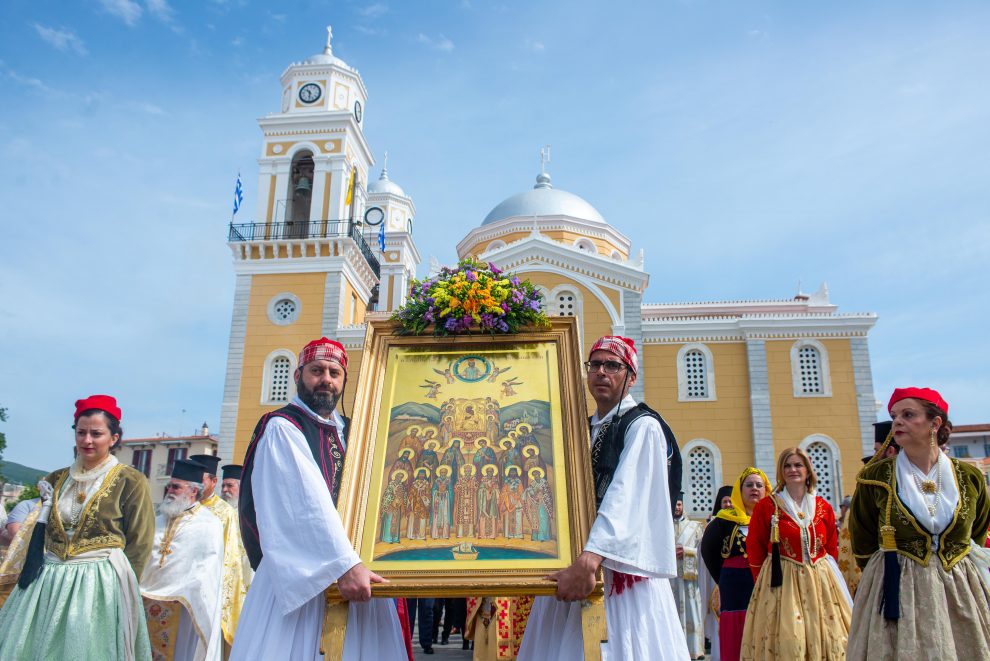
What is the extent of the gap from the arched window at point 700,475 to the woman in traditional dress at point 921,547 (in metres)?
19.5

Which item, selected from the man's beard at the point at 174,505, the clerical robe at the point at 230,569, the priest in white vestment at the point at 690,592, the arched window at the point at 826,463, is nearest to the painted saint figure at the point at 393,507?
the clerical robe at the point at 230,569

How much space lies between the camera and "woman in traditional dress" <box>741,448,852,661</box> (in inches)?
202

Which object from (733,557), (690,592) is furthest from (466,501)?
(690,592)

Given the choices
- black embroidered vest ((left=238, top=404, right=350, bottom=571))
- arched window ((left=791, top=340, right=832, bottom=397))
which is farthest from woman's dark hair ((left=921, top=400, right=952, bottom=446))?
arched window ((left=791, top=340, right=832, bottom=397))

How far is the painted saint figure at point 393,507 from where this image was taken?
337 cm

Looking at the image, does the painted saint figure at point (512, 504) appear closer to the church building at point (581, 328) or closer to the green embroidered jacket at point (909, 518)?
the green embroidered jacket at point (909, 518)

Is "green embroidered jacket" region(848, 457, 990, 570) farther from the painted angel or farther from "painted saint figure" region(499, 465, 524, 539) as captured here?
the painted angel

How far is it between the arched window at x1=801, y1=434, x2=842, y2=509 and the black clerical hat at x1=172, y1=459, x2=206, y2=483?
65.3 feet

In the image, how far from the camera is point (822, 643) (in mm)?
5113

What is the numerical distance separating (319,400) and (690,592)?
26.1 ft

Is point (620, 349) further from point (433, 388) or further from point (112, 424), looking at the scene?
point (112, 424)

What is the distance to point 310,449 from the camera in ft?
11.7

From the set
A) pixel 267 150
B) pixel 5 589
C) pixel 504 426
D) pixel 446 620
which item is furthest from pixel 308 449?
pixel 267 150

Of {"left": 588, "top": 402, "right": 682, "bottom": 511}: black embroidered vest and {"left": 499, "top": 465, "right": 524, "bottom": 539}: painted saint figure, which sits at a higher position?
{"left": 588, "top": 402, "right": 682, "bottom": 511}: black embroidered vest
